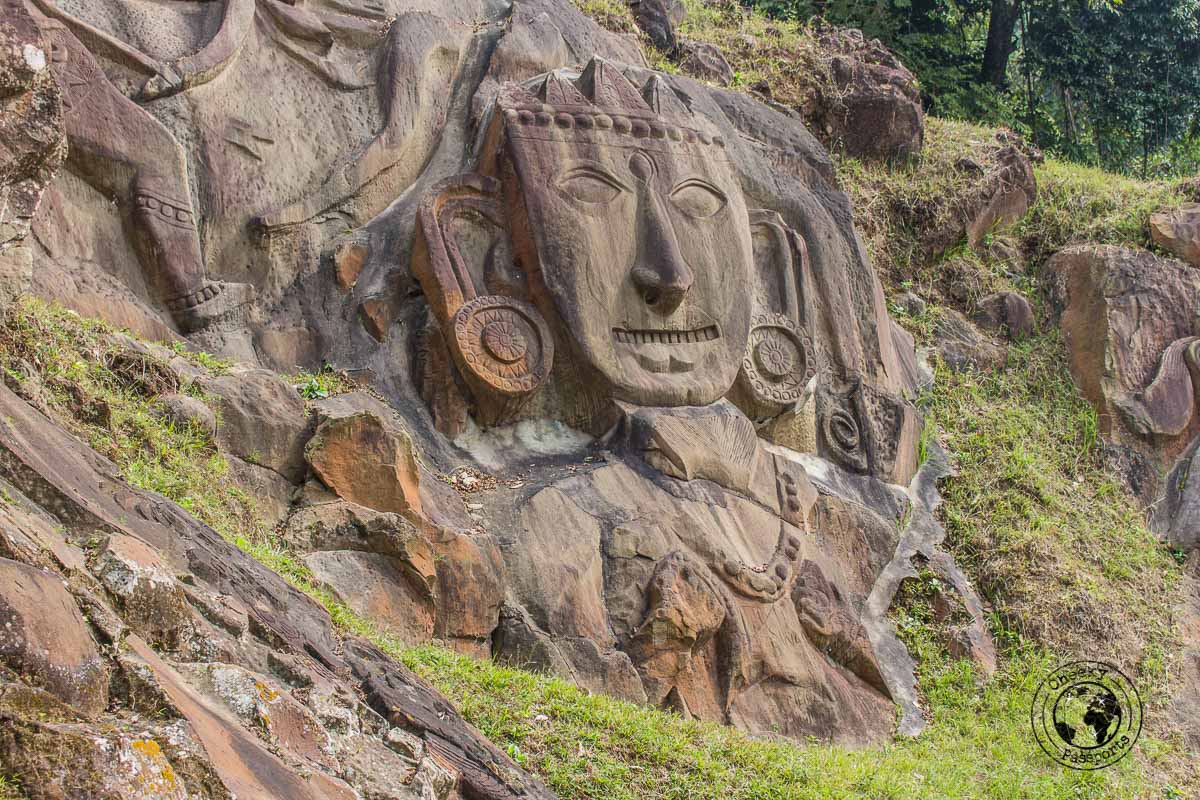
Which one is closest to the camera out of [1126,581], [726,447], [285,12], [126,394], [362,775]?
[362,775]

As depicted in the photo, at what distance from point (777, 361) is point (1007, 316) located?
14.7 ft

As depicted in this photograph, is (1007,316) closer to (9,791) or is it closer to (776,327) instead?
(776,327)

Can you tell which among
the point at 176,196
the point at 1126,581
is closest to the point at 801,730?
the point at 1126,581

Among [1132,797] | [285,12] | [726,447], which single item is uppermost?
[285,12]

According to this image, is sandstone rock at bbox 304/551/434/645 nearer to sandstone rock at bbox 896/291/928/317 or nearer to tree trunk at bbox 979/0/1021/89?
sandstone rock at bbox 896/291/928/317

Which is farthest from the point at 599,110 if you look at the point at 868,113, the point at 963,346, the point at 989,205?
the point at 989,205

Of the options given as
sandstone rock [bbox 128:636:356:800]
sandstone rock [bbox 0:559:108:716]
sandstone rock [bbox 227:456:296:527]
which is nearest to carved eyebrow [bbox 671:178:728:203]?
sandstone rock [bbox 227:456:296:527]

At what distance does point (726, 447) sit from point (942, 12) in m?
12.3

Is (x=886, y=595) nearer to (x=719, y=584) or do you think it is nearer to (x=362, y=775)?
(x=719, y=584)

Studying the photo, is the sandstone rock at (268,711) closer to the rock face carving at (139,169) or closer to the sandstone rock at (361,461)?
the sandstone rock at (361,461)

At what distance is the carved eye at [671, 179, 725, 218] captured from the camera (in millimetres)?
9992

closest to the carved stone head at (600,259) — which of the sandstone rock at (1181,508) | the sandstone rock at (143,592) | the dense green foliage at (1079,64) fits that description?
the sandstone rock at (1181,508)

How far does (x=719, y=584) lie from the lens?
895 centimetres

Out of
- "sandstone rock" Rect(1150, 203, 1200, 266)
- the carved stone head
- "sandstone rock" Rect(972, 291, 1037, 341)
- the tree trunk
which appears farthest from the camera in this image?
the tree trunk
